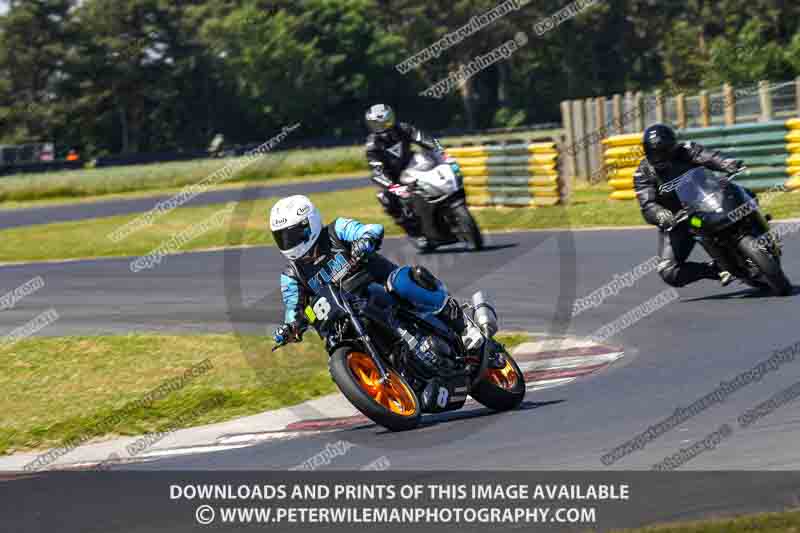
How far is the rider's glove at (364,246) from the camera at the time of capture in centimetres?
889

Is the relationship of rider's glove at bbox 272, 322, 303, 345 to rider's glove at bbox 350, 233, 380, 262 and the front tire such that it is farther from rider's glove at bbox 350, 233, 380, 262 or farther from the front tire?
the front tire

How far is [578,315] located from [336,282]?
5.59 meters

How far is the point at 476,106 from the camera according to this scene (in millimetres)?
94750

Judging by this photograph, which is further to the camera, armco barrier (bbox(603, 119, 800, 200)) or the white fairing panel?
armco barrier (bbox(603, 119, 800, 200))

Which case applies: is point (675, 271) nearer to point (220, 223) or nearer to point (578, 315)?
point (578, 315)

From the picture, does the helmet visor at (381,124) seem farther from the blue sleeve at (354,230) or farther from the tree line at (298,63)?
the tree line at (298,63)

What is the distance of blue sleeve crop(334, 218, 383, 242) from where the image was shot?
9.05m

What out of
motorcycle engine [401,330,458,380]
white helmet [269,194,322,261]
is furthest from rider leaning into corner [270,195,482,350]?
motorcycle engine [401,330,458,380]

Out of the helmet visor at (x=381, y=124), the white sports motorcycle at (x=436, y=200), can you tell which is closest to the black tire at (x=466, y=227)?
the white sports motorcycle at (x=436, y=200)

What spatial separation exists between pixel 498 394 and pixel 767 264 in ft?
14.7

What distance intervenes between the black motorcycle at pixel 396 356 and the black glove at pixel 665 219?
4209 millimetres

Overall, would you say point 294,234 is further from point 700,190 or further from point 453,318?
point 700,190

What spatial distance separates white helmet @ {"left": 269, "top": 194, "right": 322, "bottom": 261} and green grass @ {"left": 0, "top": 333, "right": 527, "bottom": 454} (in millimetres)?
2897

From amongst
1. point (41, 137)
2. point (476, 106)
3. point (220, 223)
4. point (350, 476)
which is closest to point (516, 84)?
point (476, 106)
